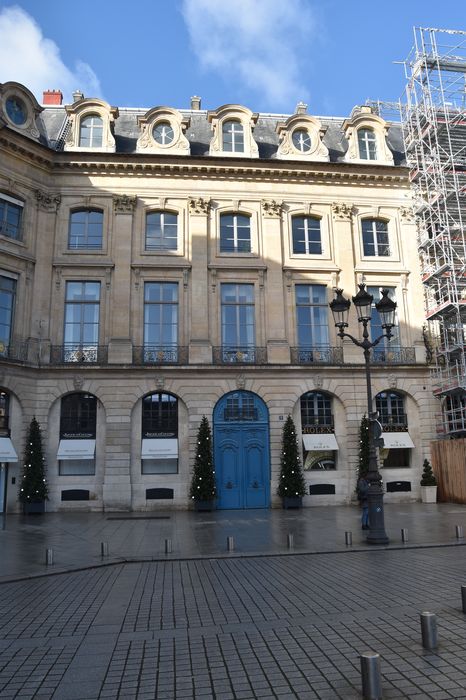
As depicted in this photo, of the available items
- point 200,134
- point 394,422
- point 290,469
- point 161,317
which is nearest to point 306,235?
point 200,134

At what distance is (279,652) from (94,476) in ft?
63.2

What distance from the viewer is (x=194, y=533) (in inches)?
647

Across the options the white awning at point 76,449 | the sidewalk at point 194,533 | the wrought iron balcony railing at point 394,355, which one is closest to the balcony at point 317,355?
the wrought iron balcony railing at point 394,355

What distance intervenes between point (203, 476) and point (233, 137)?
16408mm

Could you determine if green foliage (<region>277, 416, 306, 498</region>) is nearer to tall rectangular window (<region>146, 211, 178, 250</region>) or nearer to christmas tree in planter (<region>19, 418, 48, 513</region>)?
christmas tree in planter (<region>19, 418, 48, 513</region>)

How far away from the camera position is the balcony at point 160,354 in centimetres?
2518

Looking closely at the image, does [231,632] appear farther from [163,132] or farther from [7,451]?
[163,132]

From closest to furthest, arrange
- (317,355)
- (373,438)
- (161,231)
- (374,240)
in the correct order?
(373,438), (317,355), (161,231), (374,240)

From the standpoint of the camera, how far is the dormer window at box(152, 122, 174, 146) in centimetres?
2770

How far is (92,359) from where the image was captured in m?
25.0

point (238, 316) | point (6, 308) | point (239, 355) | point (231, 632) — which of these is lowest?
point (231, 632)

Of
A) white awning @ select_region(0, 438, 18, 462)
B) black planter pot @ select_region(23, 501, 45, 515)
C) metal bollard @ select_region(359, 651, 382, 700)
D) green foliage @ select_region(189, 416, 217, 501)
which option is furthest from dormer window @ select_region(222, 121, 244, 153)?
metal bollard @ select_region(359, 651, 382, 700)

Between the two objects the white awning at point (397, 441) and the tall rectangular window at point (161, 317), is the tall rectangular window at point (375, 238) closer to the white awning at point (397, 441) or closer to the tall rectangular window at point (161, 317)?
the white awning at point (397, 441)

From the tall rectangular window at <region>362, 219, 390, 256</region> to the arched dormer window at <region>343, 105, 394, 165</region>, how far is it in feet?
10.7
